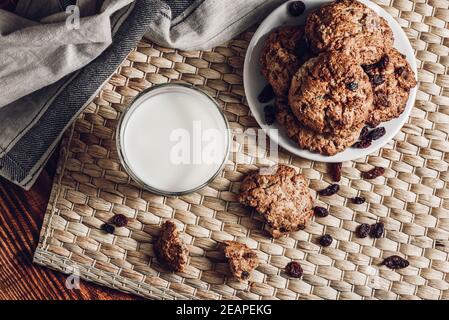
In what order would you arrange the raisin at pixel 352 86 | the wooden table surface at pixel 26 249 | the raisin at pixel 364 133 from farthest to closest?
the wooden table surface at pixel 26 249 < the raisin at pixel 364 133 < the raisin at pixel 352 86

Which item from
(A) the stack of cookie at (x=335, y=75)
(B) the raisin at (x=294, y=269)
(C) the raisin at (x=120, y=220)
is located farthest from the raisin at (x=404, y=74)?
(C) the raisin at (x=120, y=220)

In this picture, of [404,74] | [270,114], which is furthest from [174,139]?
[404,74]

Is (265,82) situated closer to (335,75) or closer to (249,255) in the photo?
(335,75)

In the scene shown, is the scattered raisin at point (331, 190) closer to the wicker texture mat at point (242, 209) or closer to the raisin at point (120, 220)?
the wicker texture mat at point (242, 209)

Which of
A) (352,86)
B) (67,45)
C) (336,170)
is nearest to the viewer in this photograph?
(352,86)

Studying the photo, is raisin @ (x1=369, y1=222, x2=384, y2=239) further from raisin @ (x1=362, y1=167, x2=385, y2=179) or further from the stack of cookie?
the stack of cookie

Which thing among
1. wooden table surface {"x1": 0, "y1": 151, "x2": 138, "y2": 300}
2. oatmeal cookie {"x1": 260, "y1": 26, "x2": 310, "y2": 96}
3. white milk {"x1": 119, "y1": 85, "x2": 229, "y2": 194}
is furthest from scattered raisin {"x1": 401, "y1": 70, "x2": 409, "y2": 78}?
wooden table surface {"x1": 0, "y1": 151, "x2": 138, "y2": 300}
